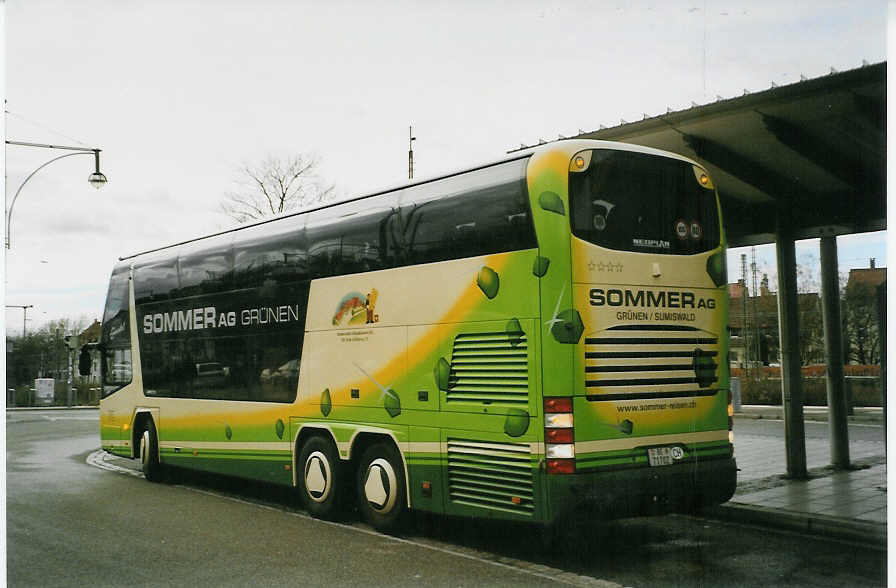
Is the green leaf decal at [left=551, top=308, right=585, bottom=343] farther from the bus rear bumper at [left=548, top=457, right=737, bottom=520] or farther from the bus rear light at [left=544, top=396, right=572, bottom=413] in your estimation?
the bus rear bumper at [left=548, top=457, right=737, bottom=520]

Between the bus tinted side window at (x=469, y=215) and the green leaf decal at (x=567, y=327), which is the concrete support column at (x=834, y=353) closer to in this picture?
the bus tinted side window at (x=469, y=215)

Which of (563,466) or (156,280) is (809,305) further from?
(156,280)

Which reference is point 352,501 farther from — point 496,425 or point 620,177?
point 620,177

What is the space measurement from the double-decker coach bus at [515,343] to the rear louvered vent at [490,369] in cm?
2

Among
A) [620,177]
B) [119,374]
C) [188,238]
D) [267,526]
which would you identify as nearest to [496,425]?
[620,177]

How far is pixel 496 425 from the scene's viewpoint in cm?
741

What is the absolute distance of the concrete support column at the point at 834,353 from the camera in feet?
38.0

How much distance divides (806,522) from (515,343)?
11.8ft

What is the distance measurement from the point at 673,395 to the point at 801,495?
332cm

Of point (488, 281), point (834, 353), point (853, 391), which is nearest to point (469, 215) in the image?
point (488, 281)

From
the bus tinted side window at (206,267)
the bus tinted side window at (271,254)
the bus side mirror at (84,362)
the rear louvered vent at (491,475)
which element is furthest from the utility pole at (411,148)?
the bus side mirror at (84,362)

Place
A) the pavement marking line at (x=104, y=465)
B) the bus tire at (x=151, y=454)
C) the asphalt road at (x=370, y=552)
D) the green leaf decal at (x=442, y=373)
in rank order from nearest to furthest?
1. the asphalt road at (x=370, y=552)
2. the green leaf decal at (x=442, y=373)
3. the bus tire at (x=151, y=454)
4. the pavement marking line at (x=104, y=465)

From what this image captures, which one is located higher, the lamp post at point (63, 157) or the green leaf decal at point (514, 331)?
the lamp post at point (63, 157)

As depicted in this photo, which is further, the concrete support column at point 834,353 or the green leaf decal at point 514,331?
the concrete support column at point 834,353
